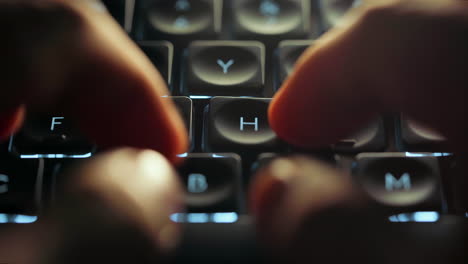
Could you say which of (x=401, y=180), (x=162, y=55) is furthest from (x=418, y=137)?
(x=162, y=55)

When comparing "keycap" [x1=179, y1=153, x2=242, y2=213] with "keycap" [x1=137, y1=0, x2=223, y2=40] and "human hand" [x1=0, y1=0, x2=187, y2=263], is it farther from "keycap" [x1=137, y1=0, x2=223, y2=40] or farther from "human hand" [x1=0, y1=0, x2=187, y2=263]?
"keycap" [x1=137, y1=0, x2=223, y2=40]

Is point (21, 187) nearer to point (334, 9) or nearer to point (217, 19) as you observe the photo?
point (217, 19)

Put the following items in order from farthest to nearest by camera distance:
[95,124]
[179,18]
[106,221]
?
1. [179,18]
2. [95,124]
3. [106,221]

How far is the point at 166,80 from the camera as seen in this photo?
40 cm

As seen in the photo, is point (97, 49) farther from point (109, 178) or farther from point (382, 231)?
point (382, 231)

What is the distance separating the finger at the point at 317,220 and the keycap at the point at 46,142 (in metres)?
0.17

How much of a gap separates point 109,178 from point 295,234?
0.40 feet

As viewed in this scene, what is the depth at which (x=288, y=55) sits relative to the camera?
1.37 feet

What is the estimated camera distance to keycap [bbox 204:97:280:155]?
0.37m

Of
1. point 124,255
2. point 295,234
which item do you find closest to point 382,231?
point 295,234

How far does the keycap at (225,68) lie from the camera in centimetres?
41

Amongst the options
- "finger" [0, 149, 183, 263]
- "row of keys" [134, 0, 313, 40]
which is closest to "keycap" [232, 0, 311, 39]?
"row of keys" [134, 0, 313, 40]

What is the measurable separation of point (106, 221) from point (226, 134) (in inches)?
Result: 6.4

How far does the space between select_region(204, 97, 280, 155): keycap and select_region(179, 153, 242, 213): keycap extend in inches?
0.5
